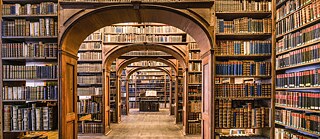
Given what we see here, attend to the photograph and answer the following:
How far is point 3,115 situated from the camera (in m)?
4.82

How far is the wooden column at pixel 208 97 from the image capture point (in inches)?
193

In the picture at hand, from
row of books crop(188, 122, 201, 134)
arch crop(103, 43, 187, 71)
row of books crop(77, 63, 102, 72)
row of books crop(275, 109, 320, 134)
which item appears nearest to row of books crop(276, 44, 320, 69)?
row of books crop(275, 109, 320, 134)

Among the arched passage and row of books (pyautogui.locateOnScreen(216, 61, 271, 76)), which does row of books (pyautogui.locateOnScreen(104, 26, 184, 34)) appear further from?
row of books (pyautogui.locateOnScreen(216, 61, 271, 76))

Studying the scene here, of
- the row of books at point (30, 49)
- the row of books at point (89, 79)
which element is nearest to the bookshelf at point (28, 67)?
the row of books at point (30, 49)

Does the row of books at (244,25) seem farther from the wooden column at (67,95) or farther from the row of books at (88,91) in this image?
the row of books at (88,91)

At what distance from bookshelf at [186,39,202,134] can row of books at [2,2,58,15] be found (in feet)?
18.4

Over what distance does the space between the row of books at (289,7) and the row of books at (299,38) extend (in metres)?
0.38

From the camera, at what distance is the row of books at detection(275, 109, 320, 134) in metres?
4.08

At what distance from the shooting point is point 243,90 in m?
4.98

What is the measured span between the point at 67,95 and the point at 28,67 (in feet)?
2.63

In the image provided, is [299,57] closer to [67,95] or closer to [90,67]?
[67,95]

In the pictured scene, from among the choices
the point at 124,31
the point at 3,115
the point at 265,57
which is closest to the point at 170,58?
the point at 124,31

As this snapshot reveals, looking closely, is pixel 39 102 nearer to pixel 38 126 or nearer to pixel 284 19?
pixel 38 126

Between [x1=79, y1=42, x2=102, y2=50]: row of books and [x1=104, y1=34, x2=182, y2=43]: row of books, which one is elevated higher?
[x1=104, y1=34, x2=182, y2=43]: row of books
